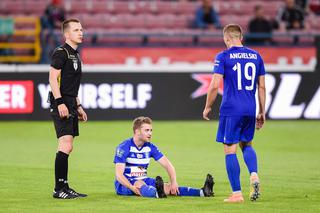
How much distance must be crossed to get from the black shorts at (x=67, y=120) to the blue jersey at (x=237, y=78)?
1696 mm

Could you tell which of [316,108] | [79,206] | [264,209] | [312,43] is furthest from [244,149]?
[312,43]

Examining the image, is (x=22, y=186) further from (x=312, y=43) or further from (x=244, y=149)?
(x=312, y=43)

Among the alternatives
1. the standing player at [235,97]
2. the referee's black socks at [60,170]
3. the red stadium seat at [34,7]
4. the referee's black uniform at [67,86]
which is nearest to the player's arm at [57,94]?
the referee's black uniform at [67,86]

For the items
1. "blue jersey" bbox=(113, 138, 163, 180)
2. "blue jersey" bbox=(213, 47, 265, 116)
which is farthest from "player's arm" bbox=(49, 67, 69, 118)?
"blue jersey" bbox=(213, 47, 265, 116)

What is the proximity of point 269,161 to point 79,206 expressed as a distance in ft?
19.1

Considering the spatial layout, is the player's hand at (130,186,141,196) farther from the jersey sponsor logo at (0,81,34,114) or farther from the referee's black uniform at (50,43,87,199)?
the jersey sponsor logo at (0,81,34,114)

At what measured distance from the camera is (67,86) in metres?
10.6

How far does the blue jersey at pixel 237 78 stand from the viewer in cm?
1027

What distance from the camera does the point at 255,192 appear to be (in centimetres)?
1002

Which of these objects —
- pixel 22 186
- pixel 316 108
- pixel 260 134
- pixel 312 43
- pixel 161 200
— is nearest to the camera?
pixel 161 200

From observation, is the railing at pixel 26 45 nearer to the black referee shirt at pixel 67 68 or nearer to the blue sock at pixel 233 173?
the black referee shirt at pixel 67 68

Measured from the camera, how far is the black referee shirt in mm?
10578

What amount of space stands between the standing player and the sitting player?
1.55ft

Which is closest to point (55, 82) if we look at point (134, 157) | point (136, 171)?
point (134, 157)
